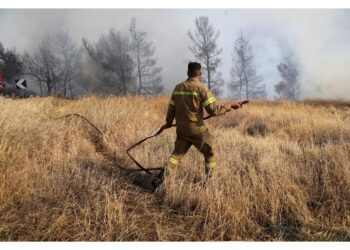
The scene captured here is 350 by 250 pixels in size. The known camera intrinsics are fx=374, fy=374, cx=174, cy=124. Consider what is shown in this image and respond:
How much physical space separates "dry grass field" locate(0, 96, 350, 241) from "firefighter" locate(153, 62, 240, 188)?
1.30 feet

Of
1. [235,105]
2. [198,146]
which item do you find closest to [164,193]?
[198,146]

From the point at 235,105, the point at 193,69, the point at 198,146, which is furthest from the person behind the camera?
the point at 198,146

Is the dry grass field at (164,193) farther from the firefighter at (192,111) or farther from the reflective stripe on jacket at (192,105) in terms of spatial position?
the reflective stripe on jacket at (192,105)

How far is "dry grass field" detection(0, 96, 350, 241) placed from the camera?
13.0 feet

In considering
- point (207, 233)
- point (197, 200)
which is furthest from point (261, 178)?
point (207, 233)

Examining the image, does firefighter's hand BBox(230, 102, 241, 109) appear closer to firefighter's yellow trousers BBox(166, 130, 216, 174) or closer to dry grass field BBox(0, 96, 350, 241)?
firefighter's yellow trousers BBox(166, 130, 216, 174)

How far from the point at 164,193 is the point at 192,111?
1127mm

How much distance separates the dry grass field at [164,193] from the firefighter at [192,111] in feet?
1.30

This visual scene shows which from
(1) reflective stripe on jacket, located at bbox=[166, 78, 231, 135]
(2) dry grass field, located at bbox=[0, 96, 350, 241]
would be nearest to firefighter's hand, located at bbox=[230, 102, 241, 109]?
(1) reflective stripe on jacket, located at bbox=[166, 78, 231, 135]

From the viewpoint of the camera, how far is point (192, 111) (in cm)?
491

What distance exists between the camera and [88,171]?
17.1 ft

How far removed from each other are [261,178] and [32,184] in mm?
2940

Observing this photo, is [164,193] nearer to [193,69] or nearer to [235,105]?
[235,105]

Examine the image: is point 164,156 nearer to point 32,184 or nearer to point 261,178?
point 261,178
